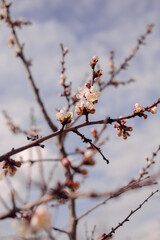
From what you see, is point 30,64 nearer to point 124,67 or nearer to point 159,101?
point 124,67

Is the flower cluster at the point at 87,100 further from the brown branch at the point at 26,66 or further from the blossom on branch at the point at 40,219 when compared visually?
the brown branch at the point at 26,66

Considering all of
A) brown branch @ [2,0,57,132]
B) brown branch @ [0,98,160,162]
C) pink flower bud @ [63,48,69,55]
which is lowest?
brown branch @ [0,98,160,162]

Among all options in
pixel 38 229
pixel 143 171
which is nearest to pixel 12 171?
pixel 38 229

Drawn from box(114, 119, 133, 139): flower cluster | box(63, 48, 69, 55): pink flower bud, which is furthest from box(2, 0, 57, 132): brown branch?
box(114, 119, 133, 139): flower cluster

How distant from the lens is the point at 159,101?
87.9 inches

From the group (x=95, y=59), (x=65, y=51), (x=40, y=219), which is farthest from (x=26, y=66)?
(x=40, y=219)

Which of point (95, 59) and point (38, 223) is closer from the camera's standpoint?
point (38, 223)

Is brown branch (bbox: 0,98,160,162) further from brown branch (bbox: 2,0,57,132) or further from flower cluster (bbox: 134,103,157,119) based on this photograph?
brown branch (bbox: 2,0,57,132)

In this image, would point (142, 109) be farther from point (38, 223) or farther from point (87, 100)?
point (38, 223)

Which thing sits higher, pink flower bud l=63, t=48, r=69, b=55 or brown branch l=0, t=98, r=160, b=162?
pink flower bud l=63, t=48, r=69, b=55

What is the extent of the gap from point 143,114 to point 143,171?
1.40 metres

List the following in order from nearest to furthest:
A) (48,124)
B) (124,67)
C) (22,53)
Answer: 1. (48,124)
2. (22,53)
3. (124,67)

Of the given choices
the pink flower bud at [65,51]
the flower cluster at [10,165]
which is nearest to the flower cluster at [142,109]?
the flower cluster at [10,165]

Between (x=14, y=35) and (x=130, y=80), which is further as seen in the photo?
(x=130, y=80)
